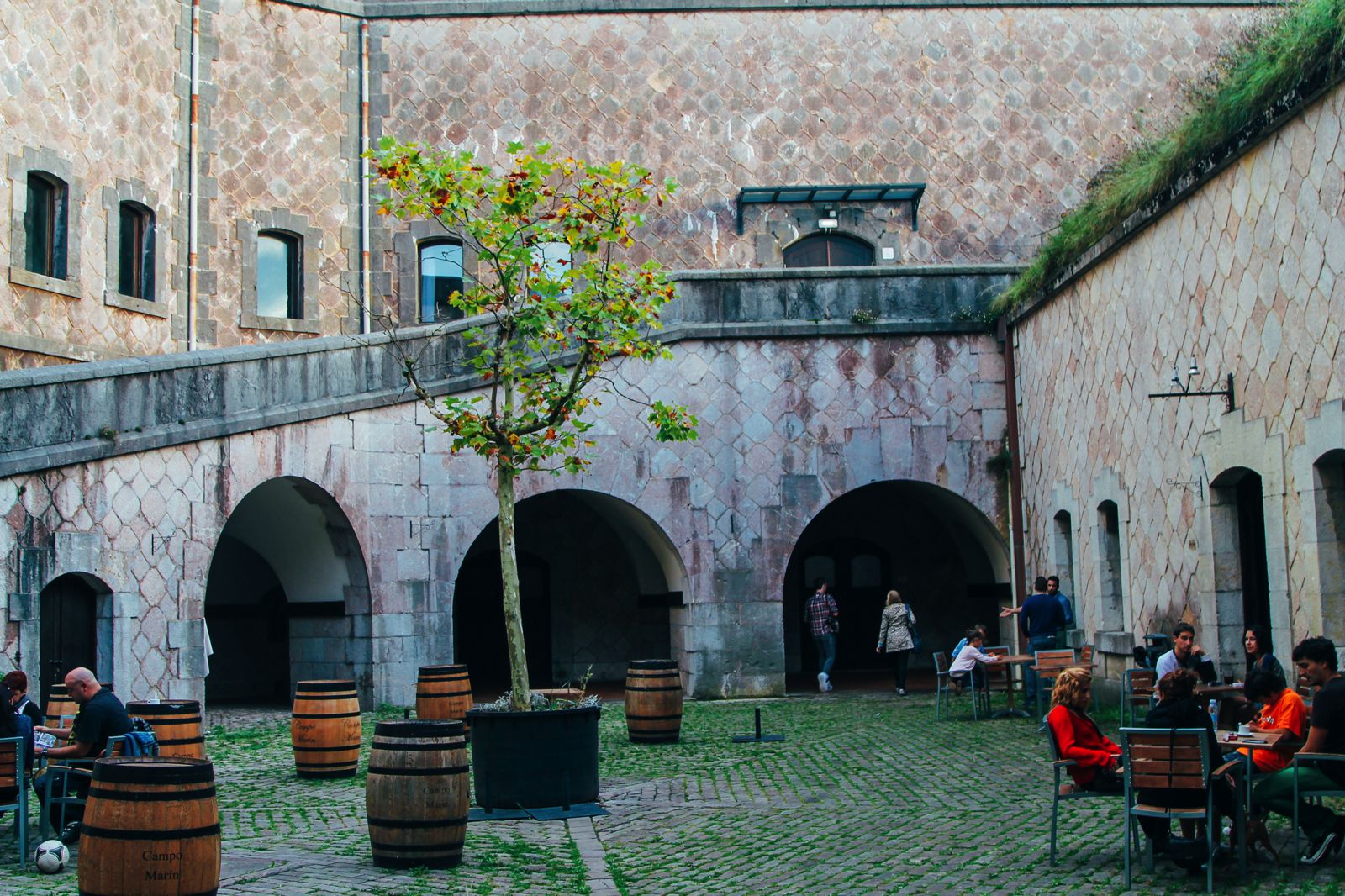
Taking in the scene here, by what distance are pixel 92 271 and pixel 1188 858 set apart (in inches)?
625

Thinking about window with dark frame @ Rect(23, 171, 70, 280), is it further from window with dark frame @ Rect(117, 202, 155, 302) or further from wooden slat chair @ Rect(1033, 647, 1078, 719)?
wooden slat chair @ Rect(1033, 647, 1078, 719)

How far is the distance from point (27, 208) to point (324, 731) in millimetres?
9520

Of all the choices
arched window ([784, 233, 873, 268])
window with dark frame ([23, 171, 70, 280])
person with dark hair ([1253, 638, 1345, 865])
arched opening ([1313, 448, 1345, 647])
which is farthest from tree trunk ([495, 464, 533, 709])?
arched window ([784, 233, 873, 268])

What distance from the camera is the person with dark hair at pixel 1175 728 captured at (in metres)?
7.48

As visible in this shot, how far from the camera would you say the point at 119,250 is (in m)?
19.7

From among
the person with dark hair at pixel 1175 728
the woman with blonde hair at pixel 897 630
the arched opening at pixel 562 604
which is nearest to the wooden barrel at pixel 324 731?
the person with dark hair at pixel 1175 728

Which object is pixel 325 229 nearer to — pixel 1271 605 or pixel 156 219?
pixel 156 219

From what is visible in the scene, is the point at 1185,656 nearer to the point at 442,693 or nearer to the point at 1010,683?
the point at 1010,683

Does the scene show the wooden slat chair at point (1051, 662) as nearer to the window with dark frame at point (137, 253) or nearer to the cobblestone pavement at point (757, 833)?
the cobblestone pavement at point (757, 833)

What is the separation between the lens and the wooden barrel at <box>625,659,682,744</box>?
551 inches

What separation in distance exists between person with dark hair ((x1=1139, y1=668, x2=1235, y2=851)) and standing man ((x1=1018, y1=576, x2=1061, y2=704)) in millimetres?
8162

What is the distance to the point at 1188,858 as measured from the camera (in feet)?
A: 24.4

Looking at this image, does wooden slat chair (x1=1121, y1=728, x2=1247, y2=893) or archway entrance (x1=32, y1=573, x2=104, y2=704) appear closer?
wooden slat chair (x1=1121, y1=728, x2=1247, y2=893)

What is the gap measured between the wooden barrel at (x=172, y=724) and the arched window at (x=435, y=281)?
12.7 m
